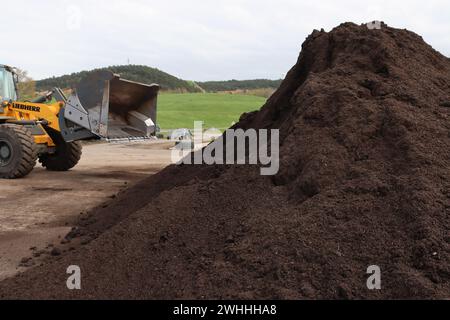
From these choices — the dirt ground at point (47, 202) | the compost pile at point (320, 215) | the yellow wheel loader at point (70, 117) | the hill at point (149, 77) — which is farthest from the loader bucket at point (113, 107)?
the hill at point (149, 77)

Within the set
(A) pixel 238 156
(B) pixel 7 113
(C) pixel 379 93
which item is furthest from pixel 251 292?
(B) pixel 7 113

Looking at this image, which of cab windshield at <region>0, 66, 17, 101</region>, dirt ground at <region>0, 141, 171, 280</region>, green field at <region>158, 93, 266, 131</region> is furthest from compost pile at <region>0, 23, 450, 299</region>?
green field at <region>158, 93, 266, 131</region>

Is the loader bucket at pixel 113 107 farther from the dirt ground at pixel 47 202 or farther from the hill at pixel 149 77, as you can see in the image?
the hill at pixel 149 77

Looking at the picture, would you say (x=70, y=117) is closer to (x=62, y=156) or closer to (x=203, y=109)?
(x=62, y=156)

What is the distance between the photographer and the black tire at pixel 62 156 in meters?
11.3

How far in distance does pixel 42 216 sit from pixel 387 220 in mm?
4926

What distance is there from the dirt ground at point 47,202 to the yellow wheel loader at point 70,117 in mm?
626

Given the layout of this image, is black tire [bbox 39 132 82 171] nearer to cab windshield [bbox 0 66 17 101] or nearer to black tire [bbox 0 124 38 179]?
black tire [bbox 0 124 38 179]

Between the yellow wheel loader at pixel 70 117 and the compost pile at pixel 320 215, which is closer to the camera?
the compost pile at pixel 320 215

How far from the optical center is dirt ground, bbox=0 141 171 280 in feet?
17.4

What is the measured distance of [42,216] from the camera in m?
6.85

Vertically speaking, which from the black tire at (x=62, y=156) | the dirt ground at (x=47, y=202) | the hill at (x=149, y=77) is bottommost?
→ the dirt ground at (x=47, y=202)

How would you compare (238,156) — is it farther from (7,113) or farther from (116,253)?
(7,113)

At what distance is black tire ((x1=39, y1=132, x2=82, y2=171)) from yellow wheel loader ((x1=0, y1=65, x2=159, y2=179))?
3 centimetres
